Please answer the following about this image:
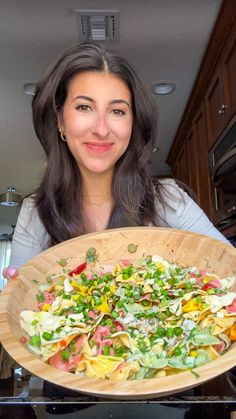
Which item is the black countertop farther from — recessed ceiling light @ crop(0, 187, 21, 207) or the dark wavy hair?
recessed ceiling light @ crop(0, 187, 21, 207)

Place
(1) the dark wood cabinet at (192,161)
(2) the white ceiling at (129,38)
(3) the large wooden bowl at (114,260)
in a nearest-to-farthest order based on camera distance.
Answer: (3) the large wooden bowl at (114,260), (2) the white ceiling at (129,38), (1) the dark wood cabinet at (192,161)

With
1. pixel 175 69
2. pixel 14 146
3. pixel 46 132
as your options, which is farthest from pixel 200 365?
pixel 14 146

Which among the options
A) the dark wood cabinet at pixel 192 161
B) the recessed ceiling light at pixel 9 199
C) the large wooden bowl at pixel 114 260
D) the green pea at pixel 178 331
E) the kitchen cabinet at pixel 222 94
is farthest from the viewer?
the recessed ceiling light at pixel 9 199

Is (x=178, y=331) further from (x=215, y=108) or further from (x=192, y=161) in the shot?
(x=192, y=161)

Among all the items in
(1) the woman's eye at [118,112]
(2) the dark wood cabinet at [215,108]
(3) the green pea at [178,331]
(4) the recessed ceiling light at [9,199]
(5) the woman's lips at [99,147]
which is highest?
(2) the dark wood cabinet at [215,108]

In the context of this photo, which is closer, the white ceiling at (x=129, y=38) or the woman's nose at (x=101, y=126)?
the woman's nose at (x=101, y=126)

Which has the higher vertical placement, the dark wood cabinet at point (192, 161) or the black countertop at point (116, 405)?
the dark wood cabinet at point (192, 161)

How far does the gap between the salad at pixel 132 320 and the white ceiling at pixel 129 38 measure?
0.78m

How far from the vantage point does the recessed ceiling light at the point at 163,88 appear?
8.89 feet

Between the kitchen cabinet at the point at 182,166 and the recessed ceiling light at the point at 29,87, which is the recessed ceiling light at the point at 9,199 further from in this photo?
the recessed ceiling light at the point at 29,87

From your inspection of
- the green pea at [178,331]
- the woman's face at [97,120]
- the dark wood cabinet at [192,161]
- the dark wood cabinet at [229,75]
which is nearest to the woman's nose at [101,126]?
the woman's face at [97,120]

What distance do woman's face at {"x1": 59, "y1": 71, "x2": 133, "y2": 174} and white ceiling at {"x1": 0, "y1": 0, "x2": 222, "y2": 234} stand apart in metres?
0.48

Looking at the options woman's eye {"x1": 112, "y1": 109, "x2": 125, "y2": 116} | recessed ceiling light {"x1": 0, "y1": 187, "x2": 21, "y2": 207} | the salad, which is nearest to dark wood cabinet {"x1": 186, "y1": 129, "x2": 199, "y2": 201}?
woman's eye {"x1": 112, "y1": 109, "x2": 125, "y2": 116}

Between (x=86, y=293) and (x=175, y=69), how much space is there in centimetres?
211
